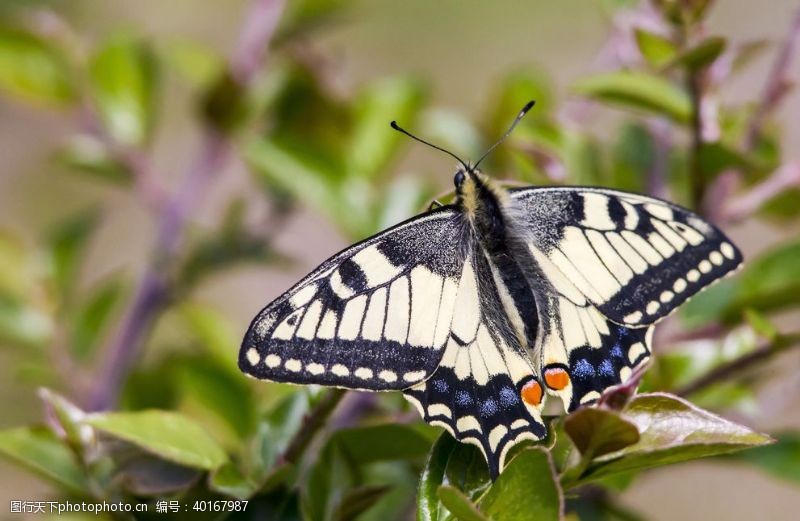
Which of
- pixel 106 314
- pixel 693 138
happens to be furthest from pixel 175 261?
pixel 693 138

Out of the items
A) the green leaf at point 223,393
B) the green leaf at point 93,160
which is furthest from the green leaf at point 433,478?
the green leaf at point 93,160

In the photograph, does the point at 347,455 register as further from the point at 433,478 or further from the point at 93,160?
the point at 93,160

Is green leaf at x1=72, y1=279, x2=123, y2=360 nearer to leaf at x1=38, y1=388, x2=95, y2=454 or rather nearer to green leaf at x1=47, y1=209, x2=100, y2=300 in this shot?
green leaf at x1=47, y1=209, x2=100, y2=300

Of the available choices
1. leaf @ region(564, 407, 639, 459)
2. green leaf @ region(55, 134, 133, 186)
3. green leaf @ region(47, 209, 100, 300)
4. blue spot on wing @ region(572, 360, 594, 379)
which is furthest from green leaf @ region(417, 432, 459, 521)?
green leaf @ region(47, 209, 100, 300)

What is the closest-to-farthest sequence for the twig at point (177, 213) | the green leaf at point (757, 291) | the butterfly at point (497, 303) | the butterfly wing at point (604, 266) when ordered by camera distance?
the butterfly at point (497, 303) → the butterfly wing at point (604, 266) → the green leaf at point (757, 291) → the twig at point (177, 213)

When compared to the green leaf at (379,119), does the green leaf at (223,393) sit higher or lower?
lower

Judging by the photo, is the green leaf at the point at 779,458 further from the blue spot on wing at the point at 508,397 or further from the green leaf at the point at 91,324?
the green leaf at the point at 91,324
